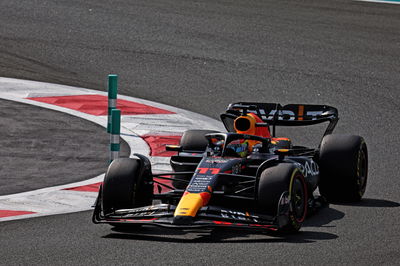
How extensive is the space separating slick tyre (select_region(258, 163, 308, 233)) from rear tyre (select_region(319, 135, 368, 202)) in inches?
62.4

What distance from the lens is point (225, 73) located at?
18406 millimetres

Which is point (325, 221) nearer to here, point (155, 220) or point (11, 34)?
point (155, 220)

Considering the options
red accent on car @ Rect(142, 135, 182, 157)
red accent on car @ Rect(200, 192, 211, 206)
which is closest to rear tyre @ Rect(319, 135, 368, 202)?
red accent on car @ Rect(200, 192, 211, 206)

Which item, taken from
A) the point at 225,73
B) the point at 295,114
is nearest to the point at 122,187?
the point at 295,114

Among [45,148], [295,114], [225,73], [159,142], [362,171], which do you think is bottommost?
[45,148]

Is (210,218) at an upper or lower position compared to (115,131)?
lower

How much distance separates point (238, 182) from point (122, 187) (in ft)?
3.93

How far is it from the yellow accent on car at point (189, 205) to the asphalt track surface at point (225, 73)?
253mm

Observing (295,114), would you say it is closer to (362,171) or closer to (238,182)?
(362,171)

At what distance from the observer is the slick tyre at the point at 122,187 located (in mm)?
9523

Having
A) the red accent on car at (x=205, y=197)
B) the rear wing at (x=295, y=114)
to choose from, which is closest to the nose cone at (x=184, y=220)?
the red accent on car at (x=205, y=197)

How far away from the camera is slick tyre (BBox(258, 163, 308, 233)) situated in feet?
29.9

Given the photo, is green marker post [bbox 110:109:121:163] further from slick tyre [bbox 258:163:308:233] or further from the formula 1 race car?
slick tyre [bbox 258:163:308:233]

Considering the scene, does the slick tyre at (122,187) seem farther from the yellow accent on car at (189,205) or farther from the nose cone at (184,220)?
Answer: the nose cone at (184,220)
